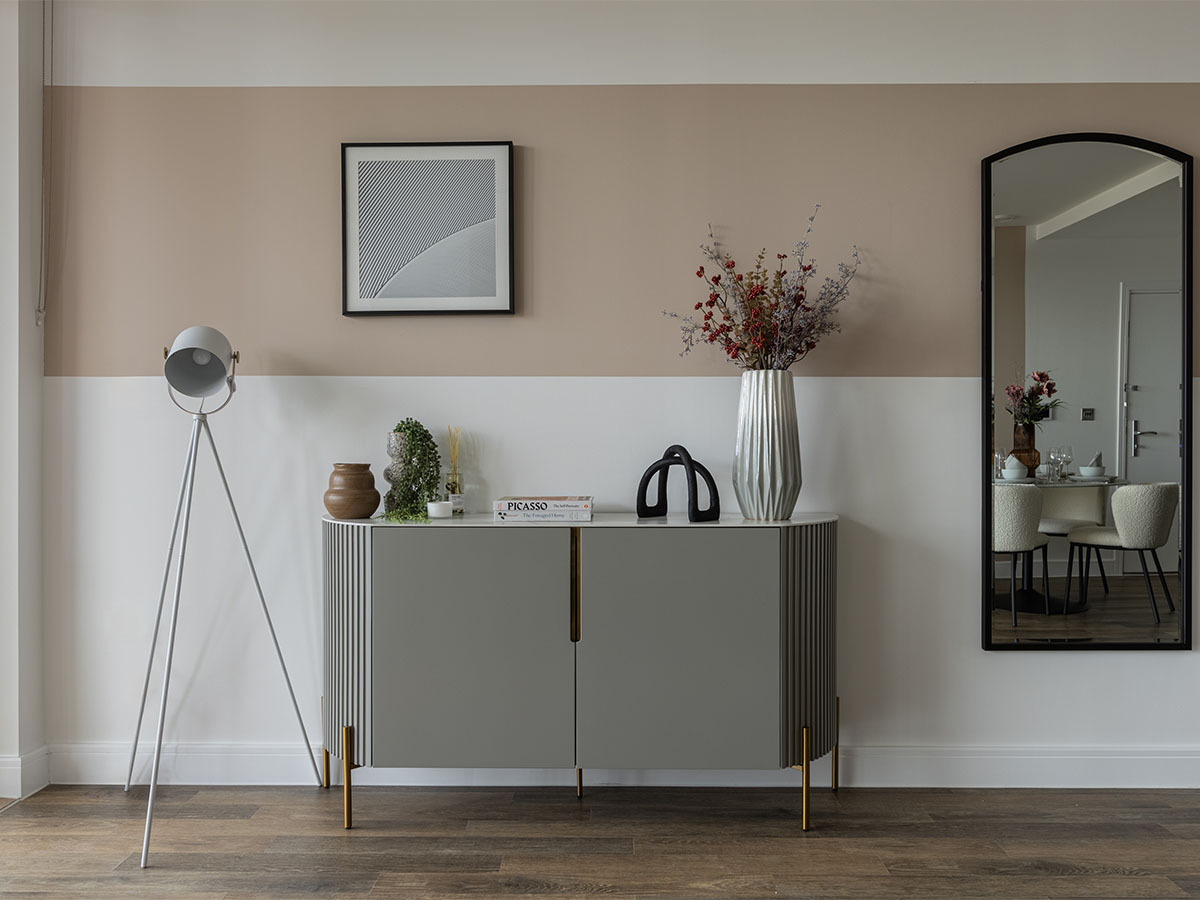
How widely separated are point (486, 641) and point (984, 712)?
162 cm

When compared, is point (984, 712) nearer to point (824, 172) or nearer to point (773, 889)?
point (773, 889)

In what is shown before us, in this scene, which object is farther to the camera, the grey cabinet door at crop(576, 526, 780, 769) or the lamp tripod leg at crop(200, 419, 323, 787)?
the lamp tripod leg at crop(200, 419, 323, 787)

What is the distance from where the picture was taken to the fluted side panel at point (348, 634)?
2.54 meters

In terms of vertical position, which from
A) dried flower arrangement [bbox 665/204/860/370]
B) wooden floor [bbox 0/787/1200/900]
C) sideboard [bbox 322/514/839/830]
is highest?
dried flower arrangement [bbox 665/204/860/370]

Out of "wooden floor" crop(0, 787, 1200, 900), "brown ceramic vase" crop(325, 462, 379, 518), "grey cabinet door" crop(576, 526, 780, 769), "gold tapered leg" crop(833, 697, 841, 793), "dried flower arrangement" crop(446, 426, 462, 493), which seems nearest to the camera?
"wooden floor" crop(0, 787, 1200, 900)

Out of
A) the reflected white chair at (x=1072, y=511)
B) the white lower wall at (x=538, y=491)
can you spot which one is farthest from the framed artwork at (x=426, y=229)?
the reflected white chair at (x=1072, y=511)

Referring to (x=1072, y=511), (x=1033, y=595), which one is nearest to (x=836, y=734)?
(x=1033, y=595)

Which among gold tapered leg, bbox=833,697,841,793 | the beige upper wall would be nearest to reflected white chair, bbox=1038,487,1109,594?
the beige upper wall

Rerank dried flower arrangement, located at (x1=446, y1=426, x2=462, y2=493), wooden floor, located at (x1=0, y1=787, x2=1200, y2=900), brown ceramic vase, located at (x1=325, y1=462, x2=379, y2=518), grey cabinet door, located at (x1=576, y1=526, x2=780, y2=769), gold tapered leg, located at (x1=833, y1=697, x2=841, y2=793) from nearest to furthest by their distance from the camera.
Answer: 1. wooden floor, located at (x1=0, y1=787, x2=1200, y2=900)
2. grey cabinet door, located at (x1=576, y1=526, x2=780, y2=769)
3. brown ceramic vase, located at (x1=325, y1=462, x2=379, y2=518)
4. gold tapered leg, located at (x1=833, y1=697, x2=841, y2=793)
5. dried flower arrangement, located at (x1=446, y1=426, x2=462, y2=493)

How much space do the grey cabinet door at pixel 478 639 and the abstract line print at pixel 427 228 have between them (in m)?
0.83

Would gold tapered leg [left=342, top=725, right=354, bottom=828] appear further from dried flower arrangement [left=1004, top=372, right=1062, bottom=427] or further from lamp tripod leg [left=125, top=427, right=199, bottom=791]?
dried flower arrangement [left=1004, top=372, right=1062, bottom=427]

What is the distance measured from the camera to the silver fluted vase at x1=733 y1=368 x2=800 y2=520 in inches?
102

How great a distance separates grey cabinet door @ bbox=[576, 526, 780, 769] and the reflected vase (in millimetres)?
925

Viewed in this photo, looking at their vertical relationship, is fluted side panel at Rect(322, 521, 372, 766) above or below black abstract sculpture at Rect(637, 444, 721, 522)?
below
